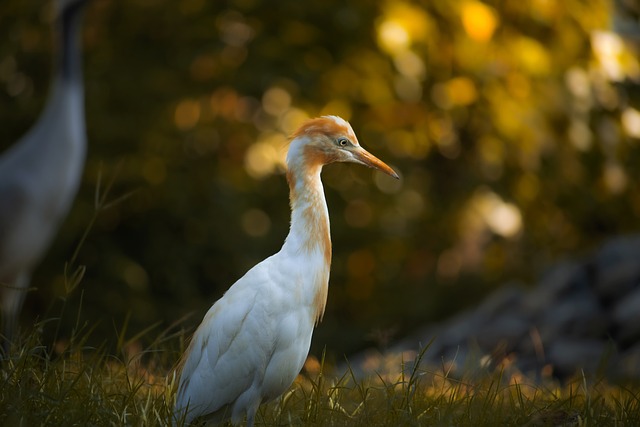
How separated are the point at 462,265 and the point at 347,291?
1355 millimetres

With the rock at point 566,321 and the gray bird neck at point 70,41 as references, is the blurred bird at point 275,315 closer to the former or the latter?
the rock at point 566,321

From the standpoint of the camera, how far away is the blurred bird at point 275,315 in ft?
12.1

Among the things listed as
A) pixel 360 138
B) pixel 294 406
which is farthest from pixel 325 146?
pixel 360 138

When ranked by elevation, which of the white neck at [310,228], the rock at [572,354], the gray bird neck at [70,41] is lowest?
the rock at [572,354]

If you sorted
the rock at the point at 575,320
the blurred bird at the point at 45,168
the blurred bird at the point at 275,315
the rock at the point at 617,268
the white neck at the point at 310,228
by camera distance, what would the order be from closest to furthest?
the blurred bird at the point at 275,315 < the white neck at the point at 310,228 < the rock at the point at 575,320 < the blurred bird at the point at 45,168 < the rock at the point at 617,268

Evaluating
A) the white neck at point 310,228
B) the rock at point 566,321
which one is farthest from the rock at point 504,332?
the white neck at point 310,228

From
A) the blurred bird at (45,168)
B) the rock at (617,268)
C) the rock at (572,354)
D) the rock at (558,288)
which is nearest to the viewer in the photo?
the rock at (572,354)

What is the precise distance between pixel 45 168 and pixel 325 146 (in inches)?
155

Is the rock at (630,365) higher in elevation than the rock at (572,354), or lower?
higher

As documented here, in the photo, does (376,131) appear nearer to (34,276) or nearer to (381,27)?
(381,27)

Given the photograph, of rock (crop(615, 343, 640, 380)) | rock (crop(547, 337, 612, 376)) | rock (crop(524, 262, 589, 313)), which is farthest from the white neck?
rock (crop(524, 262, 589, 313))

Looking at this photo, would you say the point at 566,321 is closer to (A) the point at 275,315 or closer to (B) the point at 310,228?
(B) the point at 310,228

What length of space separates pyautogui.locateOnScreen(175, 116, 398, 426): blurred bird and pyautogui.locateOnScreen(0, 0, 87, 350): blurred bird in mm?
3554

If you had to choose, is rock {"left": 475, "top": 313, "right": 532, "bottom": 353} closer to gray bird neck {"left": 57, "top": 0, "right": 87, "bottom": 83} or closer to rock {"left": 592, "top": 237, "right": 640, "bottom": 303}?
rock {"left": 592, "top": 237, "right": 640, "bottom": 303}
